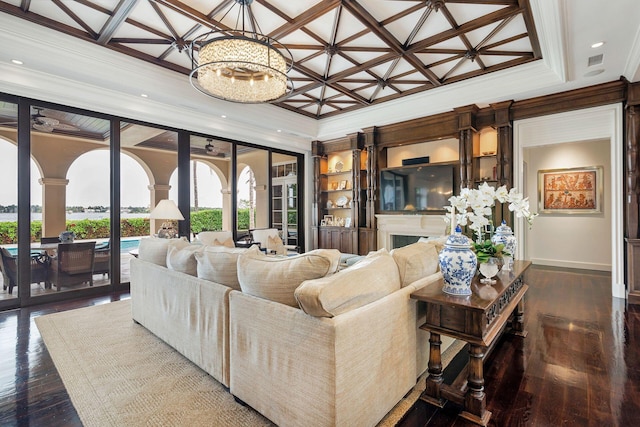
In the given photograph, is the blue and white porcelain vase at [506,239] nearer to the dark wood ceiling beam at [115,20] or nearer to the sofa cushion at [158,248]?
the sofa cushion at [158,248]

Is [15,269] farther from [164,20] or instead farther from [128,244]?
[164,20]

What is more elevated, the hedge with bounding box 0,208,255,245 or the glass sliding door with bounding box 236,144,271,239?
the glass sliding door with bounding box 236,144,271,239

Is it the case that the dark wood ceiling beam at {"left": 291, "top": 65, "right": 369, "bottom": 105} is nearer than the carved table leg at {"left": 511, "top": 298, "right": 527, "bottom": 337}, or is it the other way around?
the carved table leg at {"left": 511, "top": 298, "right": 527, "bottom": 337}

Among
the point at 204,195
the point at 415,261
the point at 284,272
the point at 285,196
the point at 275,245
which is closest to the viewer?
the point at 284,272

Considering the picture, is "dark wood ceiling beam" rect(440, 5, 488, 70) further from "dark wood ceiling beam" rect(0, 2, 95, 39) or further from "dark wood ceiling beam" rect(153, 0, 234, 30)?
"dark wood ceiling beam" rect(0, 2, 95, 39)

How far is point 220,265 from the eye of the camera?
6.94ft

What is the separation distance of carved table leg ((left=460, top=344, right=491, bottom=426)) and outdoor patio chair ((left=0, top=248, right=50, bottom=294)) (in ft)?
16.6

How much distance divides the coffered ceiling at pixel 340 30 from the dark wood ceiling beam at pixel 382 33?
0.01 metres

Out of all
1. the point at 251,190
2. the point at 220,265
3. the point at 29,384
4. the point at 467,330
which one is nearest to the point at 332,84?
the point at 251,190

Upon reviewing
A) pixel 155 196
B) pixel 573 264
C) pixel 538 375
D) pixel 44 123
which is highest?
pixel 44 123

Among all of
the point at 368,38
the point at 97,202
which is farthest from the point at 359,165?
the point at 97,202

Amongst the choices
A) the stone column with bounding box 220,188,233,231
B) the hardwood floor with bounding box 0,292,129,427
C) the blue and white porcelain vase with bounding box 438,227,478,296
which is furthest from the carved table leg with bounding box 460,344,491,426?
the stone column with bounding box 220,188,233,231

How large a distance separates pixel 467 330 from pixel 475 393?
0.39 m

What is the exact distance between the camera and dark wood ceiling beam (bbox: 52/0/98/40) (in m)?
3.11
